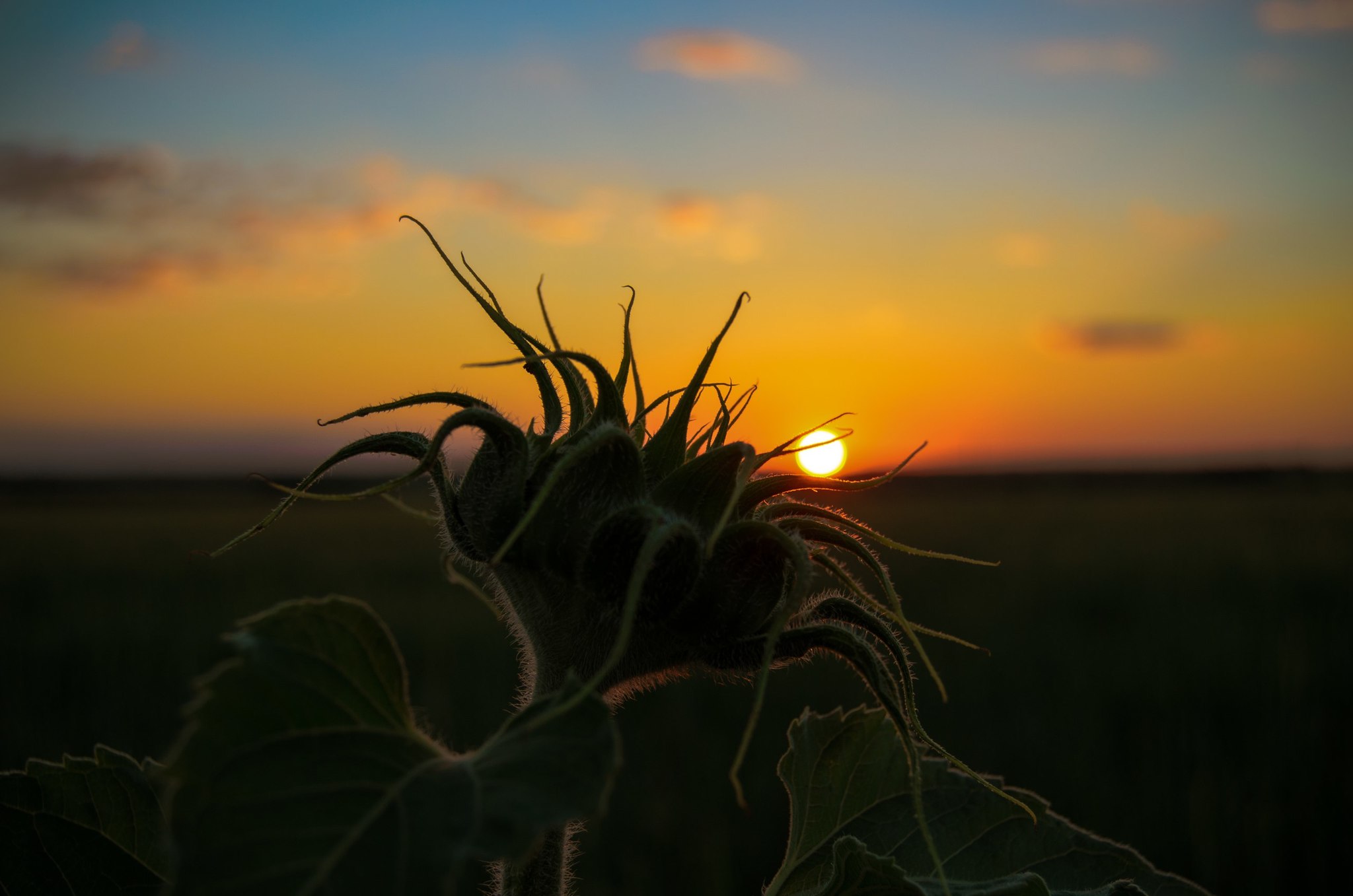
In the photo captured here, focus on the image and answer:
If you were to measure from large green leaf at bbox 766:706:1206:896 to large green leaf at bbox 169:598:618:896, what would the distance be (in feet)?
2.64

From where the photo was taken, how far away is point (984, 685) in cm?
1212

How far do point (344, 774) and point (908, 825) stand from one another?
1039 millimetres

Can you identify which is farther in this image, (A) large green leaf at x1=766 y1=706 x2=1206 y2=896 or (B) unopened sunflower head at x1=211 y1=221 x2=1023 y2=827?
(A) large green leaf at x1=766 y1=706 x2=1206 y2=896

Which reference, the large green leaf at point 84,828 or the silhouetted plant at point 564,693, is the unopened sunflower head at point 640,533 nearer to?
the silhouetted plant at point 564,693

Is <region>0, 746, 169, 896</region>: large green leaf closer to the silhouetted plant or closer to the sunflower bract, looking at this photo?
the silhouetted plant

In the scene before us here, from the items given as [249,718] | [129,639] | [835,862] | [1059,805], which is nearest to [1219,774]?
[1059,805]

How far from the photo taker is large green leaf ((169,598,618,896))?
89 centimetres

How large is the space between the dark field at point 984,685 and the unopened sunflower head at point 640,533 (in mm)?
239

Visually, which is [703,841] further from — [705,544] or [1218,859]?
[705,544]

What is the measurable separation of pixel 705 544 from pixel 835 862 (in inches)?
18.7

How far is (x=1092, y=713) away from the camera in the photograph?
1091cm

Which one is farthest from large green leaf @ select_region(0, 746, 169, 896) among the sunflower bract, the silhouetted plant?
the sunflower bract

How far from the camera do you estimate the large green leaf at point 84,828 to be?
144 centimetres

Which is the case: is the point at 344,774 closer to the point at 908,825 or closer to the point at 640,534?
the point at 640,534
